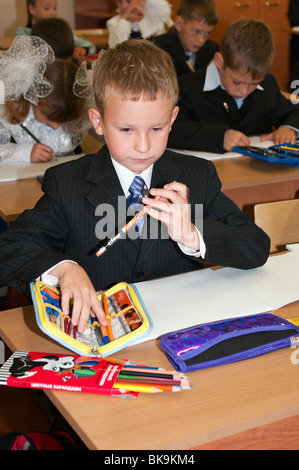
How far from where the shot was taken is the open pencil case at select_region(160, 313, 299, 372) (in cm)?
98

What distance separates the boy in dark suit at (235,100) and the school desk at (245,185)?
0.56 feet

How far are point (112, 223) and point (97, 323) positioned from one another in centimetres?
34

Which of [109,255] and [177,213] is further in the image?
[109,255]

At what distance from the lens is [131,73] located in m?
1.24

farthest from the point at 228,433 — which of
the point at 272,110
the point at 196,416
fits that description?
the point at 272,110

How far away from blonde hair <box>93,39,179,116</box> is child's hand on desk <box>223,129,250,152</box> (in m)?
1.13

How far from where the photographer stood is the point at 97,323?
1075 mm

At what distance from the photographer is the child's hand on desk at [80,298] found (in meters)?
1.05

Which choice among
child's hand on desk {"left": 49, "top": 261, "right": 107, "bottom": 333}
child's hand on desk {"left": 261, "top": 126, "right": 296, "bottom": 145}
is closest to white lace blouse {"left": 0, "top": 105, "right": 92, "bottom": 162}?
child's hand on desk {"left": 261, "top": 126, "right": 296, "bottom": 145}

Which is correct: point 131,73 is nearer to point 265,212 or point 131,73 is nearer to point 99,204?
point 99,204

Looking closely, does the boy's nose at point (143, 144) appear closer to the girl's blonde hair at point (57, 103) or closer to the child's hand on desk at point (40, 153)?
the child's hand on desk at point (40, 153)

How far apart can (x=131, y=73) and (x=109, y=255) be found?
414mm

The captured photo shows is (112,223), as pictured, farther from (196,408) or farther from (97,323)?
(196,408)

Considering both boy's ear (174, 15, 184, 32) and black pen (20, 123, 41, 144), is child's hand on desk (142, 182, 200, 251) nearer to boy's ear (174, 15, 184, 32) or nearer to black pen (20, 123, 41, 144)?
black pen (20, 123, 41, 144)
